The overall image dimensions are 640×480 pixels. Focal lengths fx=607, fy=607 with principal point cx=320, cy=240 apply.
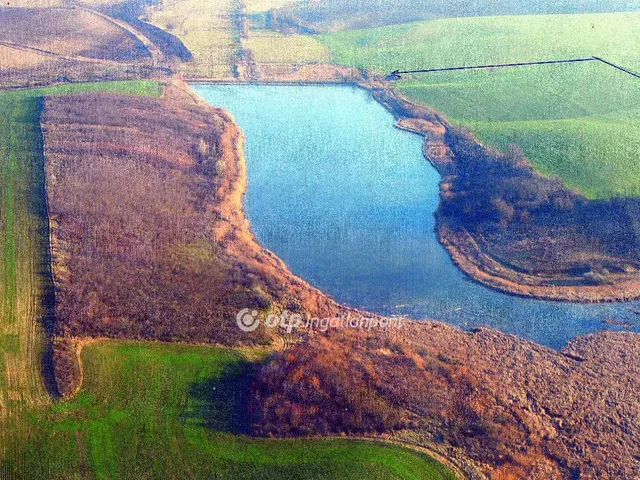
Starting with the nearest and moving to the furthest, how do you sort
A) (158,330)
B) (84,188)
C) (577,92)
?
(158,330)
(84,188)
(577,92)

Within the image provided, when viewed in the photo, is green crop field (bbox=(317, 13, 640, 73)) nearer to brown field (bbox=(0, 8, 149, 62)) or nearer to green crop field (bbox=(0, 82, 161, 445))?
brown field (bbox=(0, 8, 149, 62))

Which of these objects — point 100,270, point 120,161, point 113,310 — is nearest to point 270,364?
point 113,310

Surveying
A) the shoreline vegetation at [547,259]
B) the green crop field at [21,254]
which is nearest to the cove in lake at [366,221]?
the shoreline vegetation at [547,259]

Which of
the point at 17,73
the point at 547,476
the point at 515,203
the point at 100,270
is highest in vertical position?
the point at 17,73

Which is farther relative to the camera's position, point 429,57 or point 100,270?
point 429,57

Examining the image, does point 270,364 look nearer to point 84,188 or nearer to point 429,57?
point 84,188

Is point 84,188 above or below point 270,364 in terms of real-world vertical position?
above
